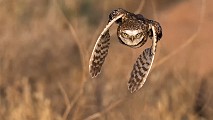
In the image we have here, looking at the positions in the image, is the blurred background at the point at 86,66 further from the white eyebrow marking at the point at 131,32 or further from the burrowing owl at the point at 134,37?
the white eyebrow marking at the point at 131,32

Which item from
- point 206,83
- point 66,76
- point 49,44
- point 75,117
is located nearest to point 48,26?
point 49,44

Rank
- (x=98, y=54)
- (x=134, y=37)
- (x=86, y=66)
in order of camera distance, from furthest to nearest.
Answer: (x=86, y=66) → (x=98, y=54) → (x=134, y=37)

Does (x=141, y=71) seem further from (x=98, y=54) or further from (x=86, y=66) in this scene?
(x=86, y=66)

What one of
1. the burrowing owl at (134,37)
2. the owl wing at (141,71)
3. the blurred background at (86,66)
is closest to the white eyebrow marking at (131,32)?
the burrowing owl at (134,37)

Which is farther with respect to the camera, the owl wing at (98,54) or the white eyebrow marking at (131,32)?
the owl wing at (98,54)

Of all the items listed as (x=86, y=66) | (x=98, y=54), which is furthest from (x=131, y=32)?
(x=86, y=66)

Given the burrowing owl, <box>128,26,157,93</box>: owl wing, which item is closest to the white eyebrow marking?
the burrowing owl

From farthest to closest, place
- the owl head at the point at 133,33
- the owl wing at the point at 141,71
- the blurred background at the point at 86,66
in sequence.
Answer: the blurred background at the point at 86,66 < the owl wing at the point at 141,71 < the owl head at the point at 133,33
